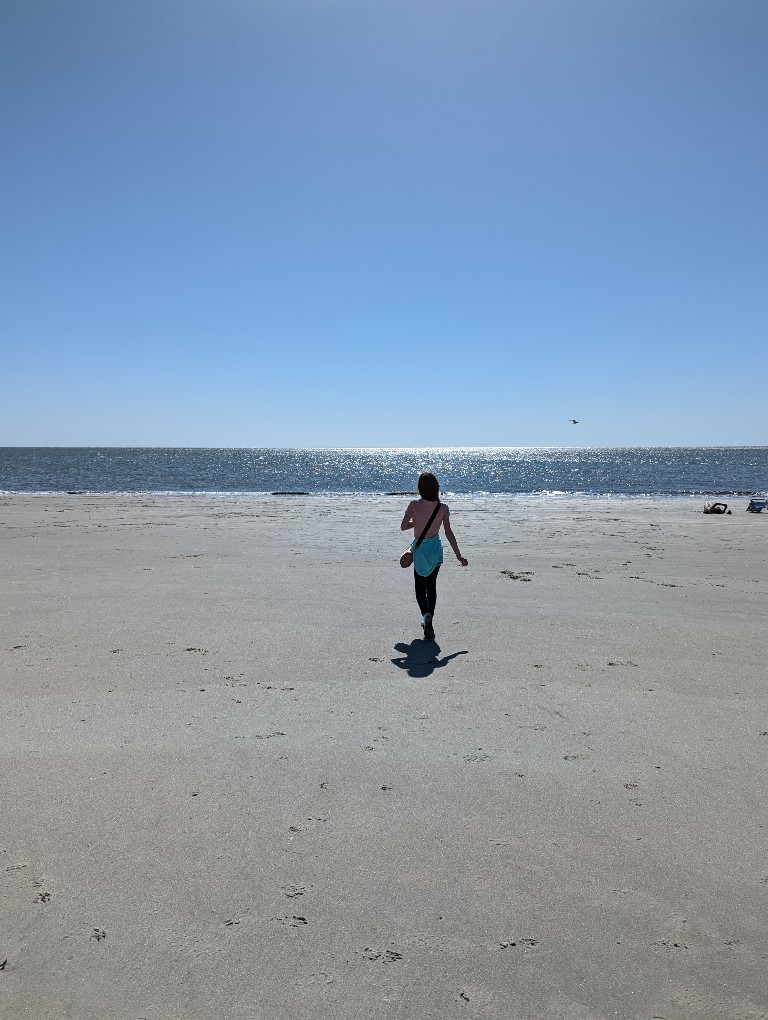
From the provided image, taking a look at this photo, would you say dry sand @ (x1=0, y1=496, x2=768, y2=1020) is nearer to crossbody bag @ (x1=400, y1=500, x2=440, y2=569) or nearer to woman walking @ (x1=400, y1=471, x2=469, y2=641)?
woman walking @ (x1=400, y1=471, x2=469, y2=641)

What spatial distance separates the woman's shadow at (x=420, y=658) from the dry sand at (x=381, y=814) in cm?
4

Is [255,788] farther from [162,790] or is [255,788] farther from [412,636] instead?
[412,636]

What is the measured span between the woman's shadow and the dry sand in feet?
0.14

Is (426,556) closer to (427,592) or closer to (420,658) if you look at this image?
(427,592)

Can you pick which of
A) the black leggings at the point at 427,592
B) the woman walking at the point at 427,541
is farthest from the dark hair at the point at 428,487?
the black leggings at the point at 427,592

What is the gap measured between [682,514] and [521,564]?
1677 centimetres

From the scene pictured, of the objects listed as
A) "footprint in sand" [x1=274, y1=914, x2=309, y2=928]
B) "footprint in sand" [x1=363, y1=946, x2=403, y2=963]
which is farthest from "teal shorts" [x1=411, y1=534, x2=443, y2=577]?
"footprint in sand" [x1=363, y1=946, x2=403, y2=963]

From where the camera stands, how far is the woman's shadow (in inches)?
232

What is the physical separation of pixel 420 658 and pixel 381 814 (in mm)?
2786

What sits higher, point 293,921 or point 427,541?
point 427,541

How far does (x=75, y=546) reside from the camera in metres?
14.3

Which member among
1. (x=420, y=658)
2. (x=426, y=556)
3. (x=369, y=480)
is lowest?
(x=420, y=658)

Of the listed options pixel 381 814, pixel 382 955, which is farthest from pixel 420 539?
pixel 382 955

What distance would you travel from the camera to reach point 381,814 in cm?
349
